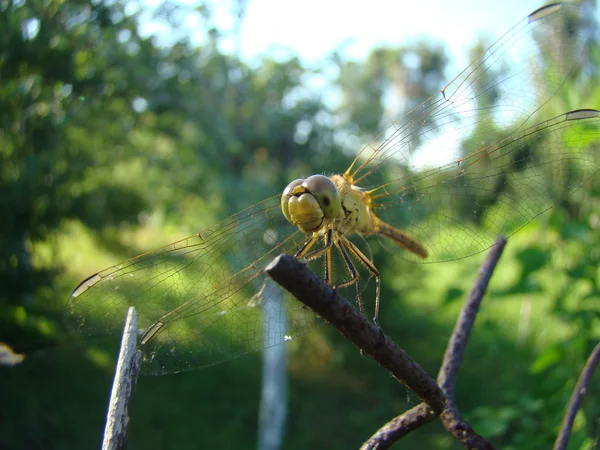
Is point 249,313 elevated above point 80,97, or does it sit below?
below

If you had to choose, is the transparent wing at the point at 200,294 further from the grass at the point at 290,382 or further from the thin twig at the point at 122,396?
the grass at the point at 290,382

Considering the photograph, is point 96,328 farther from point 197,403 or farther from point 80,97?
point 197,403

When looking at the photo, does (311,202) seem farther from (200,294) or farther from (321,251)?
(200,294)

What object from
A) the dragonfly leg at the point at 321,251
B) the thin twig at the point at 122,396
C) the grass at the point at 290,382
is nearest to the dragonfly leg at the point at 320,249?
the dragonfly leg at the point at 321,251

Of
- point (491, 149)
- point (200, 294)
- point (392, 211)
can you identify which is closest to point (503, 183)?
point (491, 149)

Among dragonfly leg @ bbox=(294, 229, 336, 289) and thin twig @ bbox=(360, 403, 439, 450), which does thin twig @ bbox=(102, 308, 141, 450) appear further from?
dragonfly leg @ bbox=(294, 229, 336, 289)

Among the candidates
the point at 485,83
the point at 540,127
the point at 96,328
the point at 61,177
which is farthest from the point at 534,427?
the point at 61,177
